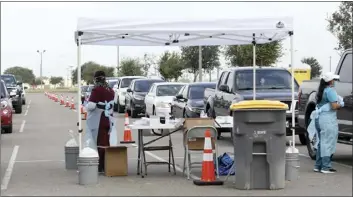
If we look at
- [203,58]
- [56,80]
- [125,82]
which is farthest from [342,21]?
[56,80]

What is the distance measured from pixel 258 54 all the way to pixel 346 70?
23.8m

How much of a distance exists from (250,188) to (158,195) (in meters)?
1.32

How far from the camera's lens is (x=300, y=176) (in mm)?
10695

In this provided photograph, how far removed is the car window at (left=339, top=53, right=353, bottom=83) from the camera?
11891 mm

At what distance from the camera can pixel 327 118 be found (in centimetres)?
1087

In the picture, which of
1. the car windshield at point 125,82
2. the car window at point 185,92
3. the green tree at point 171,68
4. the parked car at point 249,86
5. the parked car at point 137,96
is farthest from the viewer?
the green tree at point 171,68

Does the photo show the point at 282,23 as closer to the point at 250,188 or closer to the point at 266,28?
the point at 266,28

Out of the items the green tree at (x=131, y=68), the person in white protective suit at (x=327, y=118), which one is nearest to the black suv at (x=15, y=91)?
the person in white protective suit at (x=327, y=118)

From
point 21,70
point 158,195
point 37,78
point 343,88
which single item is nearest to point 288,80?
point 343,88

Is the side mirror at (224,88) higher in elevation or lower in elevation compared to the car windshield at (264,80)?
lower

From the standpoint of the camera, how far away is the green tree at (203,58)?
46812 millimetres

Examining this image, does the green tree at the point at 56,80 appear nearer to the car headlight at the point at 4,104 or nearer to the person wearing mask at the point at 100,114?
the car headlight at the point at 4,104

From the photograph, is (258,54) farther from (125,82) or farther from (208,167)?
(208,167)

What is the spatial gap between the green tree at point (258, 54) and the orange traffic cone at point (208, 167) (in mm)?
25146
